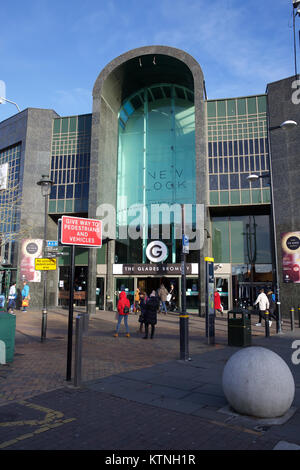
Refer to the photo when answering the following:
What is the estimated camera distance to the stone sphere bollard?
15.3 ft

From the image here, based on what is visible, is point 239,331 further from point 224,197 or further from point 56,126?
point 56,126

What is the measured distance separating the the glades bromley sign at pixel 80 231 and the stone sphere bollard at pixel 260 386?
→ 398cm

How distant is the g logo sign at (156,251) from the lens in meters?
27.0

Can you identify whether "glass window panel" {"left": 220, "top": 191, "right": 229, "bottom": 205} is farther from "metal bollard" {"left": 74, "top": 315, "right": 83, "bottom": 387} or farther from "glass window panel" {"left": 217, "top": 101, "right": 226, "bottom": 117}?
"metal bollard" {"left": 74, "top": 315, "right": 83, "bottom": 387}

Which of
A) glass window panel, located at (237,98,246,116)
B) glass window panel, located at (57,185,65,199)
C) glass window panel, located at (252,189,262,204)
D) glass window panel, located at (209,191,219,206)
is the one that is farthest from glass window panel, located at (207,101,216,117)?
glass window panel, located at (57,185,65,199)

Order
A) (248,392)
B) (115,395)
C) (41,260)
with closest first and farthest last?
(248,392)
(115,395)
(41,260)

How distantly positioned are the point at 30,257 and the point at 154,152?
1320cm

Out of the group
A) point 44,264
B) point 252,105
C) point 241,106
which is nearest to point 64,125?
point 241,106

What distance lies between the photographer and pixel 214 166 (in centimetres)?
2677

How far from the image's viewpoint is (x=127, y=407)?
5.21m

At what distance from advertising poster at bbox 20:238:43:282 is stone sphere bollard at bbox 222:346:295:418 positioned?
987 inches

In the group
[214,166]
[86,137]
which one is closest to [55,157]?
[86,137]
